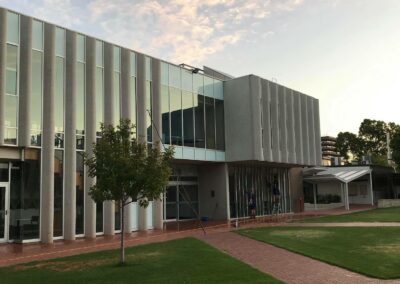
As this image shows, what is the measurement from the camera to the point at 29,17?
19438 millimetres

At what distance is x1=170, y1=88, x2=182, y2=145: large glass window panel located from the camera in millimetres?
26516

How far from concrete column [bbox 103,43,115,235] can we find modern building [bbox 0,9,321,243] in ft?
0.16

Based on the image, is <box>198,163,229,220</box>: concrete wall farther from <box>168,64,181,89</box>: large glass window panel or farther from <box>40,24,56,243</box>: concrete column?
<box>40,24,56,243</box>: concrete column

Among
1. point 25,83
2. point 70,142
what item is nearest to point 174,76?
point 70,142

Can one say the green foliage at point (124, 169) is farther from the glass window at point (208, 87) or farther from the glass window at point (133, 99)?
the glass window at point (208, 87)

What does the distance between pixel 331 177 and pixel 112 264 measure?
3133 cm

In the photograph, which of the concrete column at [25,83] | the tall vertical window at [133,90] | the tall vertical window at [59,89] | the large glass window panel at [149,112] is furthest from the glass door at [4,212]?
the large glass window panel at [149,112]

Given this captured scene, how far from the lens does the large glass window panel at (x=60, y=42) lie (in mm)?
20656

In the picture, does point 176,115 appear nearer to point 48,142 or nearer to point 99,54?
point 99,54

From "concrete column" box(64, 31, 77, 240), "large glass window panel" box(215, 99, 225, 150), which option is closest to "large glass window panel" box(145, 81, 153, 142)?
"concrete column" box(64, 31, 77, 240)

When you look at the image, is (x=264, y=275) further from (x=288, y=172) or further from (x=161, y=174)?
(x=288, y=172)

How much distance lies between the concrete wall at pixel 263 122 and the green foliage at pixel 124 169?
16.1m

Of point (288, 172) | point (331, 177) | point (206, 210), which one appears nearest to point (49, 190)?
point (206, 210)

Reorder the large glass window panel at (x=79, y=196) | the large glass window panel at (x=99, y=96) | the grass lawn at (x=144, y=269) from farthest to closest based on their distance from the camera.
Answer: the large glass window panel at (x=99, y=96) < the large glass window panel at (x=79, y=196) < the grass lawn at (x=144, y=269)
